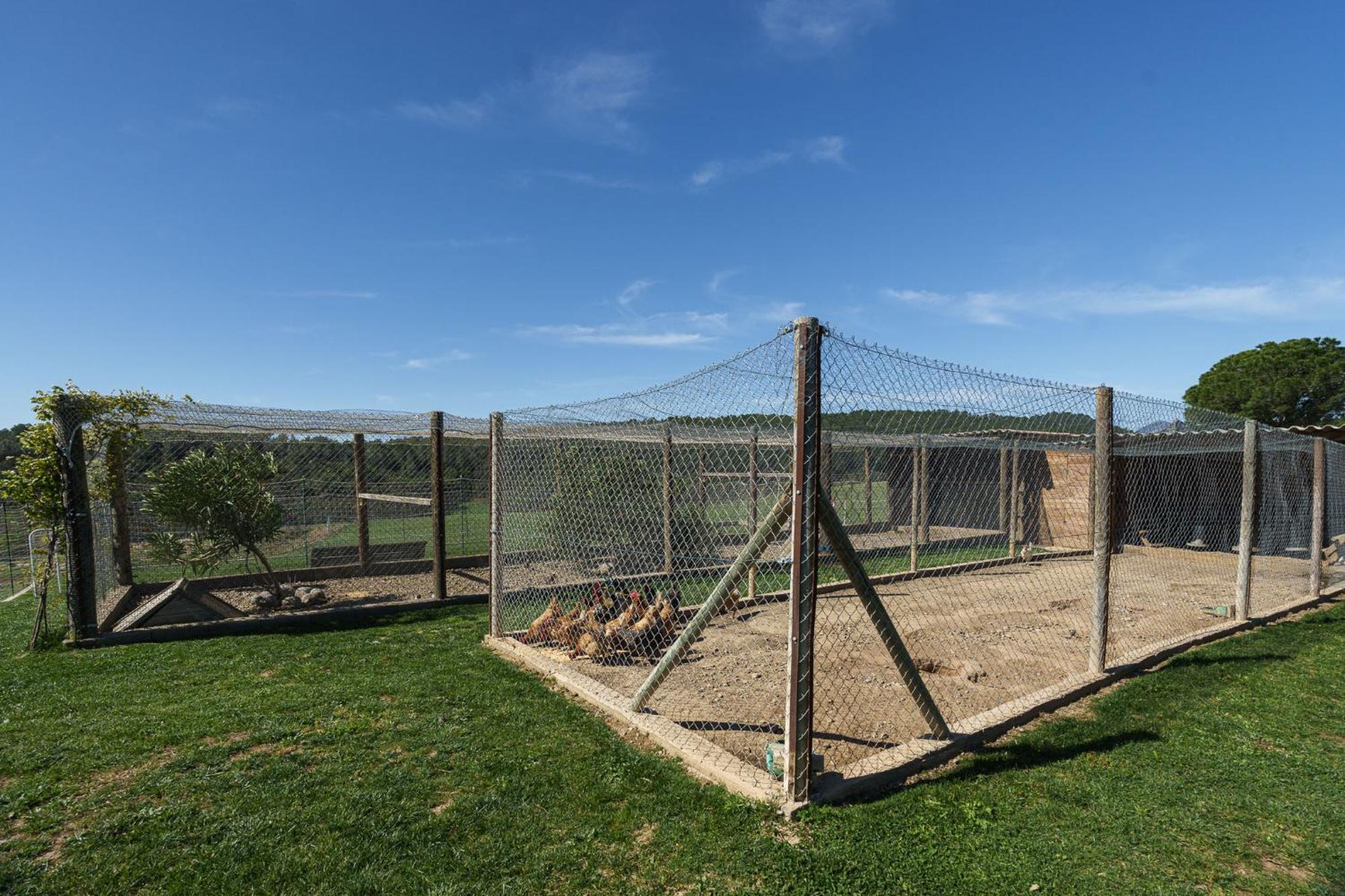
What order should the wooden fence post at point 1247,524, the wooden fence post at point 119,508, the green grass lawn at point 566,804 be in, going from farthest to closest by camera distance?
the wooden fence post at point 119,508 < the wooden fence post at point 1247,524 < the green grass lawn at point 566,804

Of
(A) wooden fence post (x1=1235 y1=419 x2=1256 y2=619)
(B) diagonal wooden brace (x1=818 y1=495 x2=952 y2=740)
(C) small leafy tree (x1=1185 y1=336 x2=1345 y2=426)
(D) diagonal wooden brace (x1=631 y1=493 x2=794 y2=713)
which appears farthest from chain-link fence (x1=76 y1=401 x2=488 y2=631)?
(C) small leafy tree (x1=1185 y1=336 x2=1345 y2=426)

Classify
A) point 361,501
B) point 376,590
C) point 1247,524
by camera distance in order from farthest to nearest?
1. point 361,501
2. point 376,590
3. point 1247,524

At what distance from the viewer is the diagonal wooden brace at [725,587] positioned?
9.92 ft

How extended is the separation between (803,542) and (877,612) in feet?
2.32

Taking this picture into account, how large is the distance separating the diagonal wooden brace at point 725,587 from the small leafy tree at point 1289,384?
3485 cm

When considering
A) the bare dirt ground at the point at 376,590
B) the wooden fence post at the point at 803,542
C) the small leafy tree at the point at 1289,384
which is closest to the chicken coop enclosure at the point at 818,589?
the wooden fence post at the point at 803,542

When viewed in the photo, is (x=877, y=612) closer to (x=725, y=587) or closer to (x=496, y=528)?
(x=725, y=587)

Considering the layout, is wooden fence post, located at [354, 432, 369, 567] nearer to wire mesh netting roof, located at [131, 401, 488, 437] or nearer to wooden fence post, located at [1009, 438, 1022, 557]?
wire mesh netting roof, located at [131, 401, 488, 437]

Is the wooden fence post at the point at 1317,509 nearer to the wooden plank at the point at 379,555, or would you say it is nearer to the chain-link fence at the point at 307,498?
the chain-link fence at the point at 307,498

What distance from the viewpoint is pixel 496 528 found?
5.96 m

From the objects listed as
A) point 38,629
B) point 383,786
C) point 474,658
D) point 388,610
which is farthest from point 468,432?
point 383,786

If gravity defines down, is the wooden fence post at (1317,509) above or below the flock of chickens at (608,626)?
above

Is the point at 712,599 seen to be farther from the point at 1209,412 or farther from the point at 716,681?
the point at 1209,412

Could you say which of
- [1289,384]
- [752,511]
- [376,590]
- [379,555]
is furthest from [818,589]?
[1289,384]
